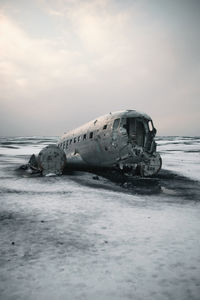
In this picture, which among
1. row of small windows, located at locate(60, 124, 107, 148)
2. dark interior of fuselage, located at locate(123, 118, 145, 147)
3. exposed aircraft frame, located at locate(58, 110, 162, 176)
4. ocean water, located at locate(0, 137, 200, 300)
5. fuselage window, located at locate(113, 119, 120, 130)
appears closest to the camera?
ocean water, located at locate(0, 137, 200, 300)

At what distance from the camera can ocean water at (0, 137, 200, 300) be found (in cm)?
257

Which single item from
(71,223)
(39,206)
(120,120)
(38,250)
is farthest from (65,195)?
(120,120)

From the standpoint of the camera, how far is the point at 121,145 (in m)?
10.5

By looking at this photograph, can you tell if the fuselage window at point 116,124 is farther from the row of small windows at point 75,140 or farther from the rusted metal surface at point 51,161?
the rusted metal surface at point 51,161

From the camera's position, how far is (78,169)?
14547 mm

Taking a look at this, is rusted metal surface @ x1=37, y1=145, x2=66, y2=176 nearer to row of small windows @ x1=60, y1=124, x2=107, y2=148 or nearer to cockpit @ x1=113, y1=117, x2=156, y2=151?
row of small windows @ x1=60, y1=124, x2=107, y2=148

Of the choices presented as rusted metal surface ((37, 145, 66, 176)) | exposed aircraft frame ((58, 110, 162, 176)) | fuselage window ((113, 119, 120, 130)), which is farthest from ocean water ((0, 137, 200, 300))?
fuselage window ((113, 119, 120, 130))

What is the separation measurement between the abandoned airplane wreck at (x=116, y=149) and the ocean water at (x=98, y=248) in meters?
4.10

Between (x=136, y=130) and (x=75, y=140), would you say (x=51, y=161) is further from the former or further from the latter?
A: (x=136, y=130)

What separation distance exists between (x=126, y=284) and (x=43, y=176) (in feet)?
30.6

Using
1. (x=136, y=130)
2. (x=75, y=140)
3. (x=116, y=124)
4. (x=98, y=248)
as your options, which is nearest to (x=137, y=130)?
(x=136, y=130)

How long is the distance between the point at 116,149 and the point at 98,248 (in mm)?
7393

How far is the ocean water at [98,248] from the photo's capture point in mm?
2568

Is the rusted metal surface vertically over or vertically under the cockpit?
under
